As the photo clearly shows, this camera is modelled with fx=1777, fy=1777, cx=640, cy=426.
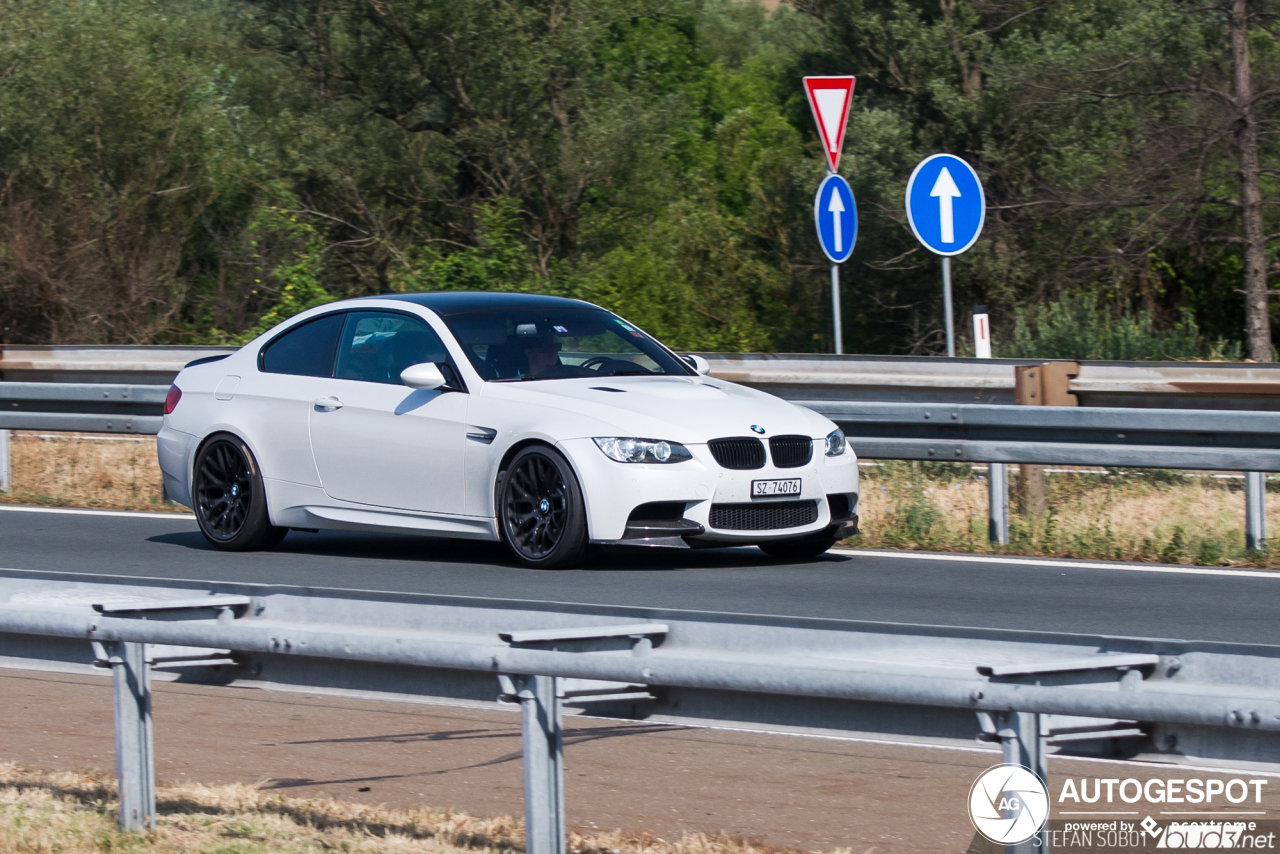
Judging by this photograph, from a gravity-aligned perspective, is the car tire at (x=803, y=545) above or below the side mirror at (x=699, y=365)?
below

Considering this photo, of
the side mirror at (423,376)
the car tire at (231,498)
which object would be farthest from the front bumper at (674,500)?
the car tire at (231,498)

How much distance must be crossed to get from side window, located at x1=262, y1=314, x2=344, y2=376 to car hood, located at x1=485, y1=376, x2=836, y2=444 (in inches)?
54.1

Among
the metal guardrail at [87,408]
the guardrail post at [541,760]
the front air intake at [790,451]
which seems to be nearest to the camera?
the guardrail post at [541,760]

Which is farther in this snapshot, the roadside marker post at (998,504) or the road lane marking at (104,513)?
the road lane marking at (104,513)

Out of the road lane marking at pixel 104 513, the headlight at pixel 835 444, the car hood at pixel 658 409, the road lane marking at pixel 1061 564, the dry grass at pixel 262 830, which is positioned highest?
the car hood at pixel 658 409

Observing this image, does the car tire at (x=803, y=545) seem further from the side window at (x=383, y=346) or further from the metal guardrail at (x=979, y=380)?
the metal guardrail at (x=979, y=380)

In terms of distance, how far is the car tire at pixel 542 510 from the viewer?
9258mm

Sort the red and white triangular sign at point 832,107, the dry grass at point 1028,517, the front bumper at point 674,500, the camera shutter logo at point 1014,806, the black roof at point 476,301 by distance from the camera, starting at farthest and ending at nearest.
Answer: the red and white triangular sign at point 832,107 < the dry grass at point 1028,517 < the black roof at point 476,301 < the front bumper at point 674,500 < the camera shutter logo at point 1014,806

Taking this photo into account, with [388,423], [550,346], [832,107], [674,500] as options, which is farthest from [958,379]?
[388,423]

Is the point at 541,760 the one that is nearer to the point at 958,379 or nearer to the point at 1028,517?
the point at 1028,517

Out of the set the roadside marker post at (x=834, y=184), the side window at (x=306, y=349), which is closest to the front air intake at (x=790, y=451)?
the side window at (x=306, y=349)

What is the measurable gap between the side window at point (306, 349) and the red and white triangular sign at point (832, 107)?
5.88 meters

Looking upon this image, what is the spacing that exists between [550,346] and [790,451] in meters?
1.61

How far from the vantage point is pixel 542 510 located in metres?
9.48
